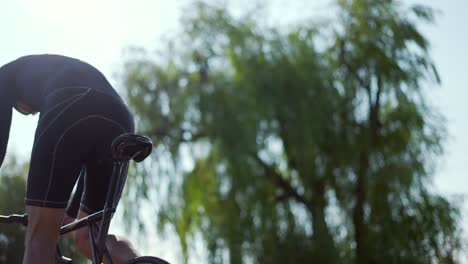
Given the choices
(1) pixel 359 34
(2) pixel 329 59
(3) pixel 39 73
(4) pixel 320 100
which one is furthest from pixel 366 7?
(3) pixel 39 73

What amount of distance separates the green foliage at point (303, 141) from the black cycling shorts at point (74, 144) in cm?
819

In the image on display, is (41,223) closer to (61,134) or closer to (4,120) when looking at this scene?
(61,134)

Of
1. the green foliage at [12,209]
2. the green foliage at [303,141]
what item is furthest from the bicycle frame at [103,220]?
the green foliage at [12,209]

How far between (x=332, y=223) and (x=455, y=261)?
206 centimetres

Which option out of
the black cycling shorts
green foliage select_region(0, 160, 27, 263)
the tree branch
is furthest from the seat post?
green foliage select_region(0, 160, 27, 263)

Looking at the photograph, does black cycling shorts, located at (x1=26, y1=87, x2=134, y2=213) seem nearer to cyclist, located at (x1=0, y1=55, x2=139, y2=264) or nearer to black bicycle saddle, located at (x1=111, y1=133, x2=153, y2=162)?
cyclist, located at (x1=0, y1=55, x2=139, y2=264)

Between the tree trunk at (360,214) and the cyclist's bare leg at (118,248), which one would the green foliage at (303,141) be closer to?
the tree trunk at (360,214)

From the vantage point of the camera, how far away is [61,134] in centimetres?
267

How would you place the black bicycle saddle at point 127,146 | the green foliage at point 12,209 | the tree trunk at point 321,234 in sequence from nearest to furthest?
the black bicycle saddle at point 127,146 < the tree trunk at point 321,234 < the green foliage at point 12,209

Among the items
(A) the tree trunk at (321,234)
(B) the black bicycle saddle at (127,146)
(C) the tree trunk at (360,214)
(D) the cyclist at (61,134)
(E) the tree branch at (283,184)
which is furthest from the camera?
(E) the tree branch at (283,184)

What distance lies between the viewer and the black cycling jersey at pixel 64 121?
2645 millimetres

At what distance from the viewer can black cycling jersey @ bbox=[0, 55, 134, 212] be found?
2645 millimetres

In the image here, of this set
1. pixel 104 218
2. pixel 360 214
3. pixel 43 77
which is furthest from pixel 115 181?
pixel 360 214

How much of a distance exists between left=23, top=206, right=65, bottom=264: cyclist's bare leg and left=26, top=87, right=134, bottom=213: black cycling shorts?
3cm
